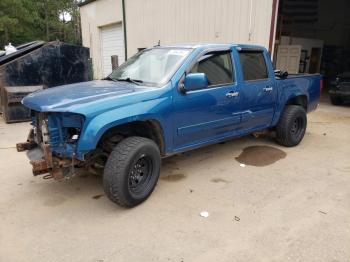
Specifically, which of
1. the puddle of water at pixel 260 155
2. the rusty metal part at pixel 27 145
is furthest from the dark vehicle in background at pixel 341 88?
the rusty metal part at pixel 27 145

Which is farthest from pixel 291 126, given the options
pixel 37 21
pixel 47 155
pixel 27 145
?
pixel 37 21

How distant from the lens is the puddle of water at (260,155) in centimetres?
498

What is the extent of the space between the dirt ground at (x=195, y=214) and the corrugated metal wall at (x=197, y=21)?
16.1ft

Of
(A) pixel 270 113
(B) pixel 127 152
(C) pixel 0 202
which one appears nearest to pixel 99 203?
(B) pixel 127 152

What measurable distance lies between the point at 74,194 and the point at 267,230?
7.66 ft

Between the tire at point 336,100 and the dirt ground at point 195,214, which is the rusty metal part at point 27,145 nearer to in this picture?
the dirt ground at point 195,214

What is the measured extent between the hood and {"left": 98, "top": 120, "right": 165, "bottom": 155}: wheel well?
1.25 ft

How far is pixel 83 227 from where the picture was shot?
3170 millimetres

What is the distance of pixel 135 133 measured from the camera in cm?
383

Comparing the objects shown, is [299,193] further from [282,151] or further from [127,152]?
[127,152]

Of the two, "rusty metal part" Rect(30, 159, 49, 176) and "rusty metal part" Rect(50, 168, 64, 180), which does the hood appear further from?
"rusty metal part" Rect(50, 168, 64, 180)

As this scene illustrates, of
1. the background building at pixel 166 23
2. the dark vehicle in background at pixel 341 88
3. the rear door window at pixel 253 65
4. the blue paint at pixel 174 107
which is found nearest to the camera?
the blue paint at pixel 174 107

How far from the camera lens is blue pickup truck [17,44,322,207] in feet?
10.5

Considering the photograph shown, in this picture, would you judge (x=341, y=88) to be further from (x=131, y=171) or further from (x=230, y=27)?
(x=131, y=171)
